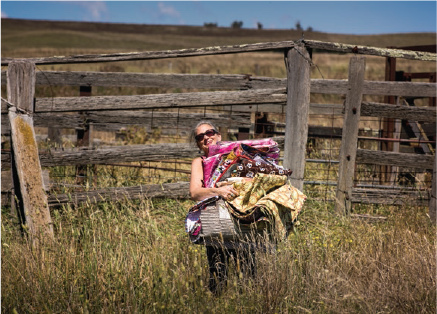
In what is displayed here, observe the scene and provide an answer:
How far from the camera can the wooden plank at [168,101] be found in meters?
4.85

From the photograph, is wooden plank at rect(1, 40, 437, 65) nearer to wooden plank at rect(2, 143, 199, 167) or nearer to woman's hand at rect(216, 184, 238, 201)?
wooden plank at rect(2, 143, 199, 167)

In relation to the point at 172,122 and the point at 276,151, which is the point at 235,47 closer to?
the point at 276,151

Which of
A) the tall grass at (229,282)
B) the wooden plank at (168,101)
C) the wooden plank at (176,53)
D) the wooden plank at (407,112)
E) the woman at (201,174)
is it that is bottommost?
the tall grass at (229,282)

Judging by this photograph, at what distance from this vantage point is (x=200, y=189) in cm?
334

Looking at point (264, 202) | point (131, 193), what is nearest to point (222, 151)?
point (264, 202)

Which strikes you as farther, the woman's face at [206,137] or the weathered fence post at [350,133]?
the weathered fence post at [350,133]

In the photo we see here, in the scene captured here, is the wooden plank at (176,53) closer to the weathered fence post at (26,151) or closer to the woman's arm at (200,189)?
the weathered fence post at (26,151)

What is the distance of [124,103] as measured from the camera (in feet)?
16.3

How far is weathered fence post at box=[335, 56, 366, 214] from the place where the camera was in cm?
527

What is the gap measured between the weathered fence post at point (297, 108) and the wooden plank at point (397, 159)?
1.05m

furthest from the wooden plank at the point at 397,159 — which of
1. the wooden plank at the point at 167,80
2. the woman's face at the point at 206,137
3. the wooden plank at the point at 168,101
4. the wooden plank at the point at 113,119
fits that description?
the wooden plank at the point at 167,80

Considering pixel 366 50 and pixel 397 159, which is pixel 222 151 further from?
Result: pixel 397 159

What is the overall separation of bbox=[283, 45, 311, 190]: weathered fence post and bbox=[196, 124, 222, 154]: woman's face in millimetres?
1252

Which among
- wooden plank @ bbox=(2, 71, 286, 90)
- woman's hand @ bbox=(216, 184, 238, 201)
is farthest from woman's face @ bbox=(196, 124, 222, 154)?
wooden plank @ bbox=(2, 71, 286, 90)
